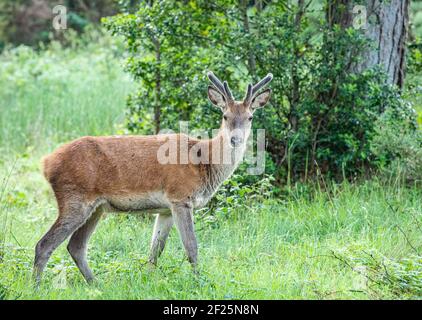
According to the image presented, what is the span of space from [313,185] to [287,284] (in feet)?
10.0

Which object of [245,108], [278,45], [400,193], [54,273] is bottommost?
[54,273]

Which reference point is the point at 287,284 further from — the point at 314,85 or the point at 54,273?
the point at 314,85

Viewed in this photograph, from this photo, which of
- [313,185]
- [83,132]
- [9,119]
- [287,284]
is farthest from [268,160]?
[9,119]

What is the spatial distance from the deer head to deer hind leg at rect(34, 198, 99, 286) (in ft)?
5.18

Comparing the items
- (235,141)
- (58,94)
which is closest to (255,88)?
(235,141)

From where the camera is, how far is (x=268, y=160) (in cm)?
929

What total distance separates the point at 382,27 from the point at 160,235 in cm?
427

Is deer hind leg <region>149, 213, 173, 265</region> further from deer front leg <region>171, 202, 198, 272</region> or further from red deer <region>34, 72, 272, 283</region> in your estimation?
deer front leg <region>171, 202, 198, 272</region>

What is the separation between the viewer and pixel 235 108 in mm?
7641

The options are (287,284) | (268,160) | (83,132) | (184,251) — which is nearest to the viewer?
(287,284)

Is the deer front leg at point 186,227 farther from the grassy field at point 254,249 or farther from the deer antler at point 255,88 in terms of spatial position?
the deer antler at point 255,88

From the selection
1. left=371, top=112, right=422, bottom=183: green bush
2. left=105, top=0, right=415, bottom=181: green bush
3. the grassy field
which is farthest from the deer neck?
left=371, top=112, right=422, bottom=183: green bush

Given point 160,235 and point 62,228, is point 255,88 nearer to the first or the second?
point 160,235

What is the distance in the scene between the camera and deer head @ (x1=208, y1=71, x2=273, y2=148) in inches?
297
